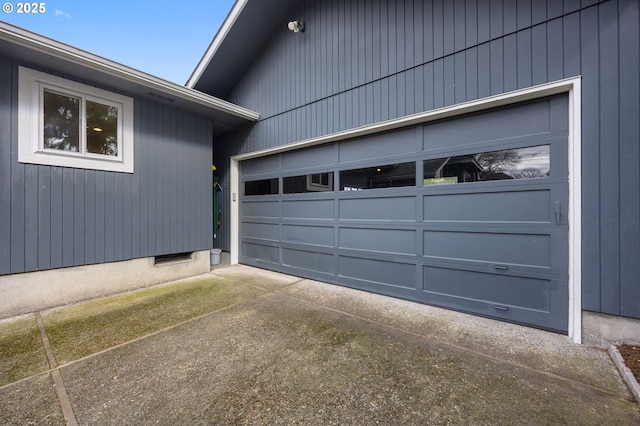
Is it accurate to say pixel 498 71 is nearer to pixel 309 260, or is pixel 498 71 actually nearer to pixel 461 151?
pixel 461 151

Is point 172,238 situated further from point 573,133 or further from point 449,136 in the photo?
point 573,133

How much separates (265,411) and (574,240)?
3047mm

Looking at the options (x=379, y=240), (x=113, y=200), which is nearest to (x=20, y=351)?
(x=113, y=200)

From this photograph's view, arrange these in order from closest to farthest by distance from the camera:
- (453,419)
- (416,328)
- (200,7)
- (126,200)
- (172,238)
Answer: (453,419), (416,328), (126,200), (172,238), (200,7)

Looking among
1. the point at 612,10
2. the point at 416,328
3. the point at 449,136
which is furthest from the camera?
the point at 449,136

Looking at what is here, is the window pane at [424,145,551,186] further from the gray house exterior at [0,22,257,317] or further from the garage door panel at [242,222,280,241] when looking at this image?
the gray house exterior at [0,22,257,317]

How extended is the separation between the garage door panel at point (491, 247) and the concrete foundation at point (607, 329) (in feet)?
1.83

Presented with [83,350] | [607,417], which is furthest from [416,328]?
[83,350]

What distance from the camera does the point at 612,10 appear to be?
2.26m

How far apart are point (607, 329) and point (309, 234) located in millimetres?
3639

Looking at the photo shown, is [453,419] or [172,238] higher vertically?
[172,238]

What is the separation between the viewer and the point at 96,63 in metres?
3.23

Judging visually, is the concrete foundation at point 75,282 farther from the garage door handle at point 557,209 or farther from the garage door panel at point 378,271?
the garage door handle at point 557,209

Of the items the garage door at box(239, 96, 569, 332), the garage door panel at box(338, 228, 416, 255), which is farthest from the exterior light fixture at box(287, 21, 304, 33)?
the garage door panel at box(338, 228, 416, 255)
